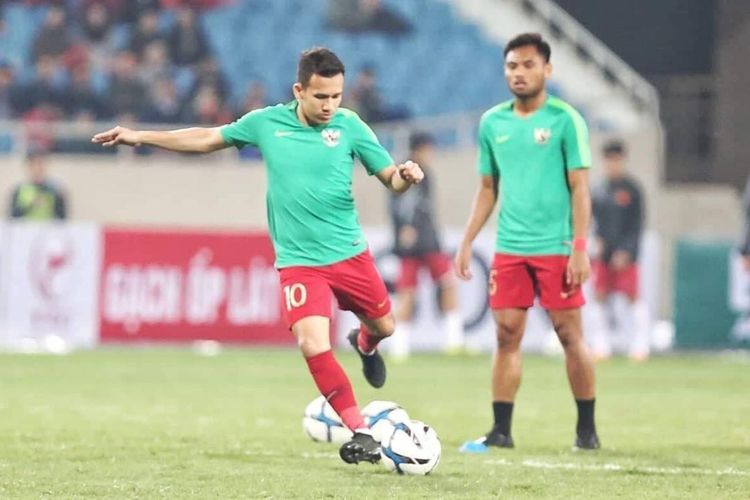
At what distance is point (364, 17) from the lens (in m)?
25.4

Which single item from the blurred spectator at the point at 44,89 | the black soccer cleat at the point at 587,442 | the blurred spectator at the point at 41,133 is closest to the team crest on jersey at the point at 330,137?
the black soccer cleat at the point at 587,442

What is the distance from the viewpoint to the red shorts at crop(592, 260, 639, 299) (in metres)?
19.5

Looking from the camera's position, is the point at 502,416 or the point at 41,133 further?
the point at 41,133

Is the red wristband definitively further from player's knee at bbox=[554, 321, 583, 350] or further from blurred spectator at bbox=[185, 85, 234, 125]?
blurred spectator at bbox=[185, 85, 234, 125]

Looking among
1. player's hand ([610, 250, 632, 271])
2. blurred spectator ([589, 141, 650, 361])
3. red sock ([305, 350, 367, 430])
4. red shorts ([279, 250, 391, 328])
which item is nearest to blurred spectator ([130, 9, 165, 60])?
blurred spectator ([589, 141, 650, 361])

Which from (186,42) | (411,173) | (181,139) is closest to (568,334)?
(411,173)

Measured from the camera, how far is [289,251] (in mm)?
8820

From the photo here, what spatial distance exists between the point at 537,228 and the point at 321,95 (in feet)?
5.68

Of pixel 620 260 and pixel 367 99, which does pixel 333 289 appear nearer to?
pixel 620 260

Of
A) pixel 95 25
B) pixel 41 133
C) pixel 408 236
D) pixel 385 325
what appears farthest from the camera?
pixel 95 25

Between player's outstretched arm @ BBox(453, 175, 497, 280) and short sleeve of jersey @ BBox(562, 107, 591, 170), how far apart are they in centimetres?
55

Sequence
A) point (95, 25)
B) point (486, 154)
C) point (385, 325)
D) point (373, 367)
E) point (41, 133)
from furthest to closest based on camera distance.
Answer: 1. point (95, 25)
2. point (41, 133)
3. point (373, 367)
4. point (486, 154)
5. point (385, 325)

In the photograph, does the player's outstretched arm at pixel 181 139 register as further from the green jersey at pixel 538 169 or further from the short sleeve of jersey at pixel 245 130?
the green jersey at pixel 538 169

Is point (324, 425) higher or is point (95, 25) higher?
point (95, 25)
